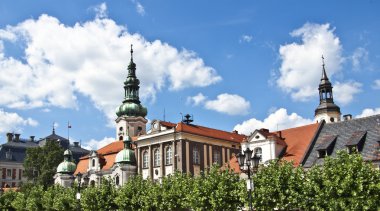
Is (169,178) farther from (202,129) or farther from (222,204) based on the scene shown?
(202,129)

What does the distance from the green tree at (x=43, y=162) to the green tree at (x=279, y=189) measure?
56.5 meters

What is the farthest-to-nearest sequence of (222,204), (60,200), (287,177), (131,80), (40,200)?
(131,80) → (40,200) → (60,200) → (222,204) → (287,177)

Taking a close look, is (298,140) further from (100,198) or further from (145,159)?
(100,198)

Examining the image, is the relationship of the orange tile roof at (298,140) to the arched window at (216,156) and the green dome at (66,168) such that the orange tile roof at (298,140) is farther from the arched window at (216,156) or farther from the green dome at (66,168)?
the green dome at (66,168)

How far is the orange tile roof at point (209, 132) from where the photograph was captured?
69.5 metres

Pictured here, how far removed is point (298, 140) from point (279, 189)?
17.8 m

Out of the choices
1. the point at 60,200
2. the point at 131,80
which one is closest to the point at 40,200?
the point at 60,200

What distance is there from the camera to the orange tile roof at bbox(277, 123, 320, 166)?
194 ft

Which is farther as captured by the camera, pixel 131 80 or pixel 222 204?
pixel 131 80

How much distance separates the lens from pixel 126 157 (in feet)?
248

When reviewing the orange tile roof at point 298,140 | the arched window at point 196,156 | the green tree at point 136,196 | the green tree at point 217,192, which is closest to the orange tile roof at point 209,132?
the arched window at point 196,156

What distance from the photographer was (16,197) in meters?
84.3

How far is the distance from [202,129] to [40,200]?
26.6m

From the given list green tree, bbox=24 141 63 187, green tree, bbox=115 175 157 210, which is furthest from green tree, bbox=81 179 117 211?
green tree, bbox=24 141 63 187
